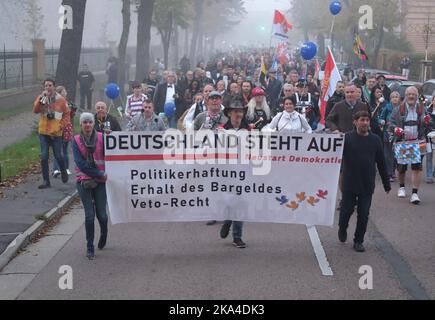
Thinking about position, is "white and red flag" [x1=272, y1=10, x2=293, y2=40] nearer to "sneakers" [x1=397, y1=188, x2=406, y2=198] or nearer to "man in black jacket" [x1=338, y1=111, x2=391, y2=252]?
"sneakers" [x1=397, y1=188, x2=406, y2=198]

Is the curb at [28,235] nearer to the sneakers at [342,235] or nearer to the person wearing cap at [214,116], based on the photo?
the person wearing cap at [214,116]

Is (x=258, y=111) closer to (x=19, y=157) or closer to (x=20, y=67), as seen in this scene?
(x=19, y=157)

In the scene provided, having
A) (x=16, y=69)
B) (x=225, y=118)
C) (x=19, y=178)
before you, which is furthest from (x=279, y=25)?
(x=225, y=118)

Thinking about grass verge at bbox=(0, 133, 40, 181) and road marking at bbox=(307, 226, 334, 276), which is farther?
grass verge at bbox=(0, 133, 40, 181)

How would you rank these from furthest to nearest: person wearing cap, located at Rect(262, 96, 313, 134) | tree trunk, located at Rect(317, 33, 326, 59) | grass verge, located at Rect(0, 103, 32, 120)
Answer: tree trunk, located at Rect(317, 33, 326, 59)
grass verge, located at Rect(0, 103, 32, 120)
person wearing cap, located at Rect(262, 96, 313, 134)

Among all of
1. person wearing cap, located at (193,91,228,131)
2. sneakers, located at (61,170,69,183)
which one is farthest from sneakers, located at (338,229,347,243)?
sneakers, located at (61,170,69,183)

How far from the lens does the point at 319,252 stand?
8.88 meters

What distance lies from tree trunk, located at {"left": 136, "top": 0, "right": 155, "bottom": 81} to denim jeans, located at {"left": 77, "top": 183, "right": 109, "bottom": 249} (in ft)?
79.9

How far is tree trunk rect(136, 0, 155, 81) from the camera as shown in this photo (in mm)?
32594

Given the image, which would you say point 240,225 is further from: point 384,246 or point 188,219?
point 384,246

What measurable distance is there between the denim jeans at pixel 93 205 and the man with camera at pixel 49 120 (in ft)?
13.5

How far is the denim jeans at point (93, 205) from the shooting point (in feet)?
28.4

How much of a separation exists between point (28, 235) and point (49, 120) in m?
3.67

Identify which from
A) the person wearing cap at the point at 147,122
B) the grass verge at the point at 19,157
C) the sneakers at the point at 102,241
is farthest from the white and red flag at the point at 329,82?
the sneakers at the point at 102,241
